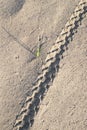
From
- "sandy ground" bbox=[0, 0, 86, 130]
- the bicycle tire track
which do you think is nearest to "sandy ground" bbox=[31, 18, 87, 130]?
the bicycle tire track

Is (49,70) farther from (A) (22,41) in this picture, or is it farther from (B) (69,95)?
(A) (22,41)

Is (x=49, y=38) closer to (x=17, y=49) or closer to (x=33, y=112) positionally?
(x=17, y=49)

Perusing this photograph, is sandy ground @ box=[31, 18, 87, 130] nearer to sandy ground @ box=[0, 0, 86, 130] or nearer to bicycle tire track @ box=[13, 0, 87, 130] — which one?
bicycle tire track @ box=[13, 0, 87, 130]

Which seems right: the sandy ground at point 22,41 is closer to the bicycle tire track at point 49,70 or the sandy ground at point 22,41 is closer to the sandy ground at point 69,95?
the bicycle tire track at point 49,70

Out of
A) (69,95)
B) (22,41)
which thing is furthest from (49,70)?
(22,41)

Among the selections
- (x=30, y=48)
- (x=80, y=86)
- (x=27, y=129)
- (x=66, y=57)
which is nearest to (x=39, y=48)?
(x=30, y=48)

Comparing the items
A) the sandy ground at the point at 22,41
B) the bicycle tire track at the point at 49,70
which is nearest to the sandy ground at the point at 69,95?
the bicycle tire track at the point at 49,70
